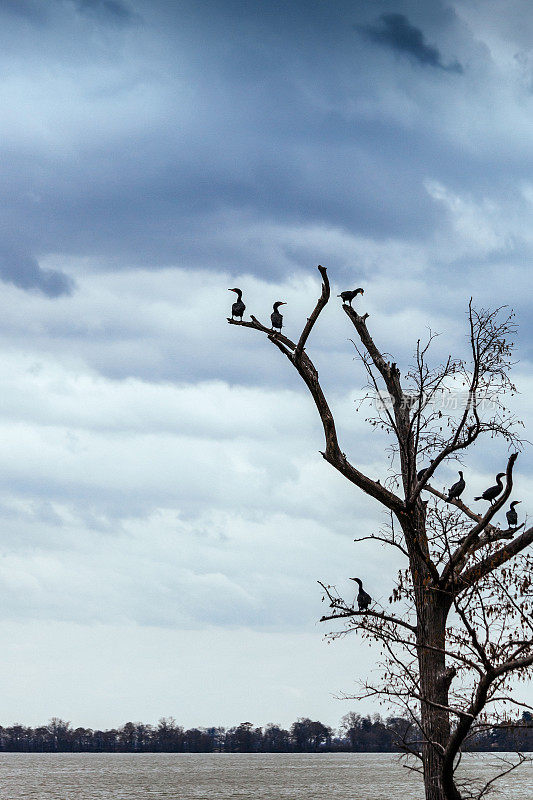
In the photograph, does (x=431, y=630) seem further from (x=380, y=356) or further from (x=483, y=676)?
(x=380, y=356)

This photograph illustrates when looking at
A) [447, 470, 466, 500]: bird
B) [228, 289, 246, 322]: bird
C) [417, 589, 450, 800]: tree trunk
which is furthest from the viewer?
[228, 289, 246, 322]: bird

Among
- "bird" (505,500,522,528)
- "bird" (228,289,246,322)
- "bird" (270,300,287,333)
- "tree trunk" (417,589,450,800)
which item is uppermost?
"bird" (228,289,246,322)

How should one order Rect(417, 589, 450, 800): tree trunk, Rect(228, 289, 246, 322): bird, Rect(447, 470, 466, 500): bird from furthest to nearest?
Rect(228, 289, 246, 322): bird → Rect(447, 470, 466, 500): bird → Rect(417, 589, 450, 800): tree trunk

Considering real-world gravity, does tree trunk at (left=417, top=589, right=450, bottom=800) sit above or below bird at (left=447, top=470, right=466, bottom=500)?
below

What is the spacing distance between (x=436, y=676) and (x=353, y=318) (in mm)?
5752

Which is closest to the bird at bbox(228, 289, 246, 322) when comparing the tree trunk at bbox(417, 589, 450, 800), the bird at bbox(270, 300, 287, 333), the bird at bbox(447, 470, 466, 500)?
the bird at bbox(270, 300, 287, 333)

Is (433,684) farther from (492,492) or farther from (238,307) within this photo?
(238,307)

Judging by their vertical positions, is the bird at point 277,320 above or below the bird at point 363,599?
above

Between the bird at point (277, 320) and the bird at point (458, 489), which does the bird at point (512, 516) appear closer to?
the bird at point (458, 489)

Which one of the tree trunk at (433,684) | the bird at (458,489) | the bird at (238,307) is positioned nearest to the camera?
the tree trunk at (433,684)

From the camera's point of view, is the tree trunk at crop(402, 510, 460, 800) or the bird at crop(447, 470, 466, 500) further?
the bird at crop(447, 470, 466, 500)

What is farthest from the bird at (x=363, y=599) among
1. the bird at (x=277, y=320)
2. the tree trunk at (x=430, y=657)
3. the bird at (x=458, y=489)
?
the bird at (x=277, y=320)

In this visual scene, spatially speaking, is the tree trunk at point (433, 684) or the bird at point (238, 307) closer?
the tree trunk at point (433, 684)

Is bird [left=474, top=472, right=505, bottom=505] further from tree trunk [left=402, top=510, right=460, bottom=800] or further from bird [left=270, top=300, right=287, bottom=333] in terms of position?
bird [left=270, top=300, right=287, bottom=333]
